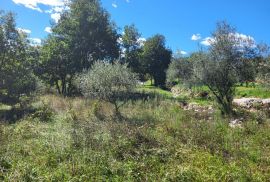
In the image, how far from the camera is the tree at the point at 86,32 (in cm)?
3994

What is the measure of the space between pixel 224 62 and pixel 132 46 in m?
29.6

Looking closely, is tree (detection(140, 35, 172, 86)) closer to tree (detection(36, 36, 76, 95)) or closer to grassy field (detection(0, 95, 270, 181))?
tree (detection(36, 36, 76, 95))

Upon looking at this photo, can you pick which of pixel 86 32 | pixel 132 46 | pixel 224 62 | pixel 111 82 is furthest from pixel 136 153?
pixel 132 46

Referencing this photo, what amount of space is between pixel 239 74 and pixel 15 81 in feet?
49.9

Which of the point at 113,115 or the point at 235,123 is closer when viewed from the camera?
the point at 235,123

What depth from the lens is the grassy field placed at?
984cm

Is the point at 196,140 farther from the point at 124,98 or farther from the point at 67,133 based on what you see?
the point at 124,98

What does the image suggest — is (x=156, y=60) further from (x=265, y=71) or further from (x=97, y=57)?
(x=265, y=71)

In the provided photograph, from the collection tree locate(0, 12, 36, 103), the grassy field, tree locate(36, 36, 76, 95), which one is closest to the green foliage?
tree locate(36, 36, 76, 95)

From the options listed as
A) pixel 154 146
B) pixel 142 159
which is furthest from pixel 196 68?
pixel 142 159

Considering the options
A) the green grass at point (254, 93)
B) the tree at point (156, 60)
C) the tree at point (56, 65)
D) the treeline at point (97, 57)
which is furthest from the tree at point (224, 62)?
the tree at point (156, 60)

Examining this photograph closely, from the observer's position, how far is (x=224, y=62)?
2303 centimetres

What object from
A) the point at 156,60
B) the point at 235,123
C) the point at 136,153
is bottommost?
the point at 136,153

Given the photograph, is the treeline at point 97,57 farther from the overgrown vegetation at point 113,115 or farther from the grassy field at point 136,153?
the grassy field at point 136,153
